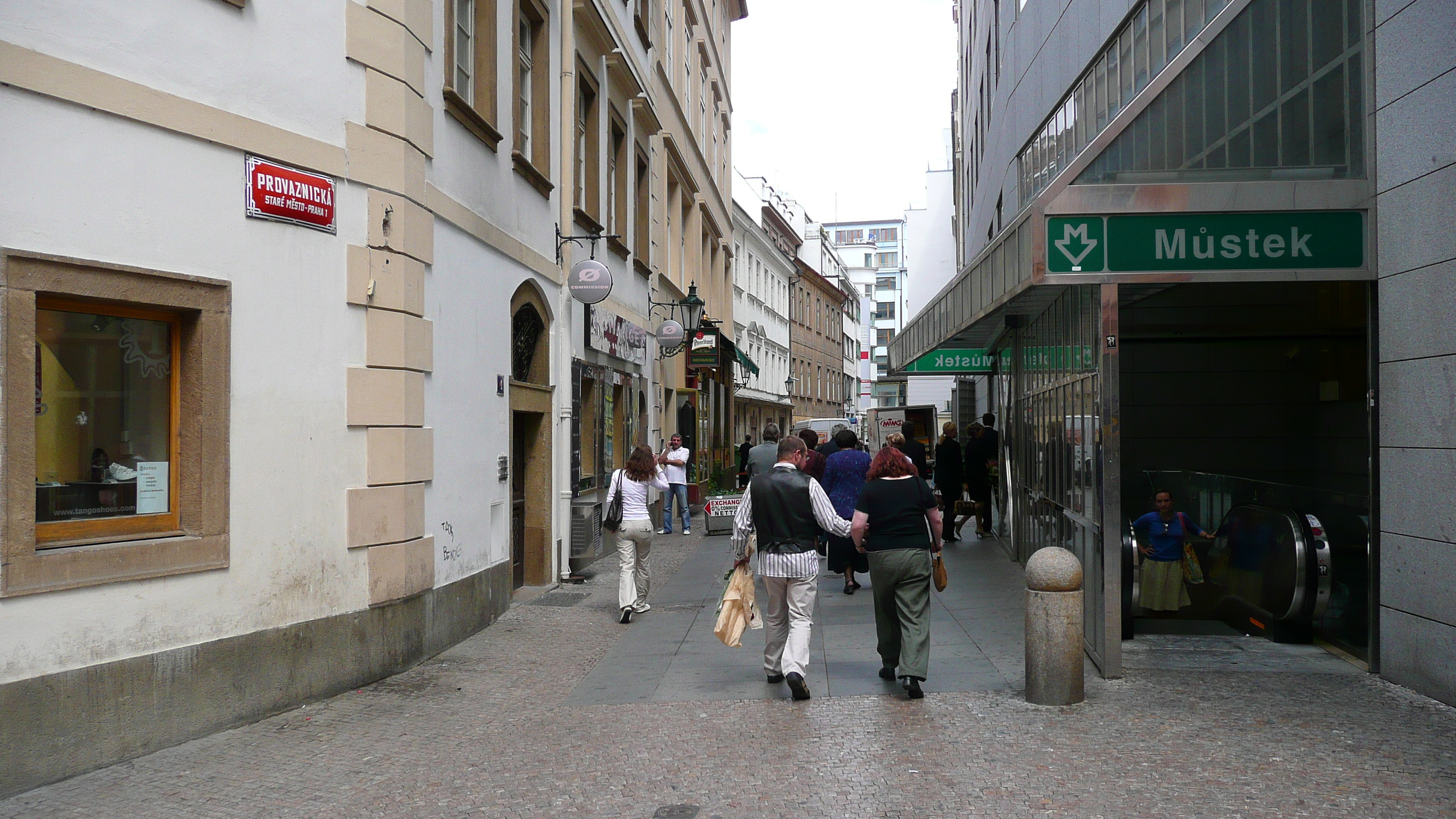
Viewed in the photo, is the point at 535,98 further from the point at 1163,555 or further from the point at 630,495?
the point at 1163,555

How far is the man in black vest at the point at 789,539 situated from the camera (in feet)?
26.0

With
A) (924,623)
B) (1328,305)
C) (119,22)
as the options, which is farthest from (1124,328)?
(119,22)

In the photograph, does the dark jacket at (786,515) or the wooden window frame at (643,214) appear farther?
the wooden window frame at (643,214)

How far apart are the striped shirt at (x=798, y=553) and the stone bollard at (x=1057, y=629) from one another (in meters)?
1.38

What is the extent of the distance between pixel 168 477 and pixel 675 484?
41.8ft

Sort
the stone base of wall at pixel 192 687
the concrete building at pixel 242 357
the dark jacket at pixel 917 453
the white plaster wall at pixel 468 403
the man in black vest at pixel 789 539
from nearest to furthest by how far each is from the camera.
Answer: the stone base of wall at pixel 192 687, the concrete building at pixel 242 357, the man in black vest at pixel 789 539, the white plaster wall at pixel 468 403, the dark jacket at pixel 917 453

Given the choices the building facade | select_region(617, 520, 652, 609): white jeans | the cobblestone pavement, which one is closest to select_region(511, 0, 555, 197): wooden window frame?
select_region(617, 520, 652, 609): white jeans

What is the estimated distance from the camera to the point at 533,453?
13312 mm

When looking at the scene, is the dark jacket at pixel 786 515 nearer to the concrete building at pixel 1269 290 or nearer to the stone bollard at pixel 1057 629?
the stone bollard at pixel 1057 629

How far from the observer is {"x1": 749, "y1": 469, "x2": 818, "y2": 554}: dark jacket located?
26.2 ft

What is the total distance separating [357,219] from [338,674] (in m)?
3.21

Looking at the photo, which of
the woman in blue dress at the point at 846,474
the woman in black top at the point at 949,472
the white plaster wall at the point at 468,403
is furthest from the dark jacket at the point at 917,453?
the white plaster wall at the point at 468,403

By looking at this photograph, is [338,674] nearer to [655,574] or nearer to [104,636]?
[104,636]

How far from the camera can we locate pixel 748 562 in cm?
812
